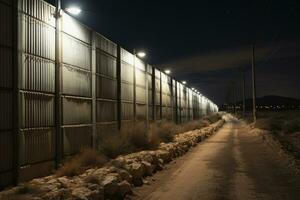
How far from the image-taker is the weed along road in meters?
12.7

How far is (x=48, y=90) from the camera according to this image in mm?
15289

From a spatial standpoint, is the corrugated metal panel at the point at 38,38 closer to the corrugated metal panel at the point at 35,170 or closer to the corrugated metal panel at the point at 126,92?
the corrugated metal panel at the point at 35,170

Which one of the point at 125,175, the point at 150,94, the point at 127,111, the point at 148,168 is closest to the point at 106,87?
the point at 127,111

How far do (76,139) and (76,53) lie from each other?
10.8 feet

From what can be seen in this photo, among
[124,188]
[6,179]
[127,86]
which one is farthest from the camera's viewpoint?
[127,86]

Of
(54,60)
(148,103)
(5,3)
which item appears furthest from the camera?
(148,103)

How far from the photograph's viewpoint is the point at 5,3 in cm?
1244

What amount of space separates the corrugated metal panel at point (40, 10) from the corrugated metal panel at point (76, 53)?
160cm

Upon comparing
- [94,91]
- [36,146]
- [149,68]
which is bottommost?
[36,146]

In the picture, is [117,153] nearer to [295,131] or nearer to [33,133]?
[33,133]

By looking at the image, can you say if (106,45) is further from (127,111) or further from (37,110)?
(37,110)

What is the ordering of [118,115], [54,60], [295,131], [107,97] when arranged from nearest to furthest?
[54,60] → [107,97] → [118,115] → [295,131]

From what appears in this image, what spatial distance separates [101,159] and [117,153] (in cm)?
295

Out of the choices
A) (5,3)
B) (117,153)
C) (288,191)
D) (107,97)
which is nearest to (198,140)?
(107,97)
